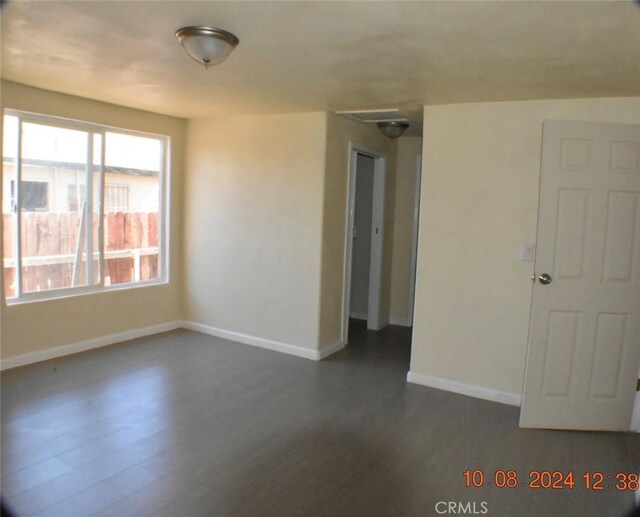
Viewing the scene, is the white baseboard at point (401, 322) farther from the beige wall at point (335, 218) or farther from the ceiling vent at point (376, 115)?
the ceiling vent at point (376, 115)

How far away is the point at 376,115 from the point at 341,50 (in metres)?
1.92

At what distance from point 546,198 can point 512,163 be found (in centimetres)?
55

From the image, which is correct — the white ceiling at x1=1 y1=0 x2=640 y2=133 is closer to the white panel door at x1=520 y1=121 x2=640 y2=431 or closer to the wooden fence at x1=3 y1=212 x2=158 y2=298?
the white panel door at x1=520 y1=121 x2=640 y2=431

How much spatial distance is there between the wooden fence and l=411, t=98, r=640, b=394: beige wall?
2962 millimetres

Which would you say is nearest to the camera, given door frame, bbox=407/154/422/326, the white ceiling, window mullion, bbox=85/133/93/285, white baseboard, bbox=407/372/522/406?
the white ceiling

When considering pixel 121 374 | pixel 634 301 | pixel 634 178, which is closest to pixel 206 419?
pixel 121 374

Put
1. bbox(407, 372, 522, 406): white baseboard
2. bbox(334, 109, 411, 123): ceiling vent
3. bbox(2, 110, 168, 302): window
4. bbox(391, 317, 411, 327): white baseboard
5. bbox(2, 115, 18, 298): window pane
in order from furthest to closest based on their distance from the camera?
bbox(391, 317, 411, 327): white baseboard, bbox(334, 109, 411, 123): ceiling vent, bbox(2, 110, 168, 302): window, bbox(2, 115, 18, 298): window pane, bbox(407, 372, 522, 406): white baseboard

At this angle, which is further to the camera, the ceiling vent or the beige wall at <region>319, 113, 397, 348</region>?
the beige wall at <region>319, 113, 397, 348</region>

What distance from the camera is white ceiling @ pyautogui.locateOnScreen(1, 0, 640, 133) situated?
209cm

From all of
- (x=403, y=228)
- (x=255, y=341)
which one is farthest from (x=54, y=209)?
(x=403, y=228)

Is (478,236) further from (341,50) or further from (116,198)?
(116,198)

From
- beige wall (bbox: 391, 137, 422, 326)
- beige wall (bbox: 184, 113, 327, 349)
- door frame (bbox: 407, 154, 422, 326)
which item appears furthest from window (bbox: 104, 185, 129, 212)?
door frame (bbox: 407, 154, 422, 326)

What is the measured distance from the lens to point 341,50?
260 cm

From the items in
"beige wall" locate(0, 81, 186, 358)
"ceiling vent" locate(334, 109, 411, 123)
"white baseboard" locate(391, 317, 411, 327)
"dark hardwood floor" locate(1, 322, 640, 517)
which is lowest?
"dark hardwood floor" locate(1, 322, 640, 517)
